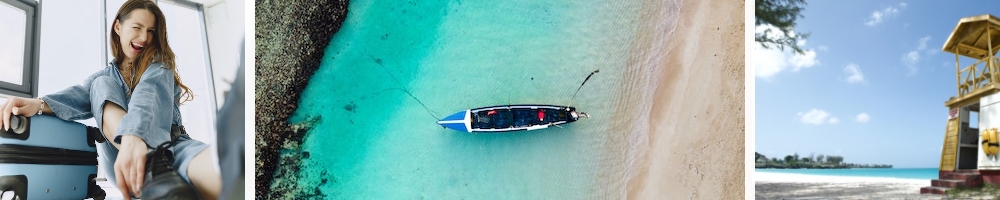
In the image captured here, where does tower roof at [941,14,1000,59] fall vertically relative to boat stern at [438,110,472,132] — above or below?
above

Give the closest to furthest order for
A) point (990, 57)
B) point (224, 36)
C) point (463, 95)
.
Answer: point (990, 57), point (463, 95), point (224, 36)

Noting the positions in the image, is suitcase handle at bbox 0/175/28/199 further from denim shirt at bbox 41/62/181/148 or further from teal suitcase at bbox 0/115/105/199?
denim shirt at bbox 41/62/181/148

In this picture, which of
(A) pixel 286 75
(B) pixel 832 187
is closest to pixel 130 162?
(A) pixel 286 75

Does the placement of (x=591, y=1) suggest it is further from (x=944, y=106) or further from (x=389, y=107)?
(x=944, y=106)

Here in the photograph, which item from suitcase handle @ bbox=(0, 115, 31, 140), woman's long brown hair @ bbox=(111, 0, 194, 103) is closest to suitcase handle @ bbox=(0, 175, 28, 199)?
suitcase handle @ bbox=(0, 115, 31, 140)

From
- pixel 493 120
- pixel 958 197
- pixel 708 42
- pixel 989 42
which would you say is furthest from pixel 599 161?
pixel 989 42

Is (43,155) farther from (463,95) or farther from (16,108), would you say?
(463,95)

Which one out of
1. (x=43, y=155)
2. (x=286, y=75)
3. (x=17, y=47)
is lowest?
(x=43, y=155)
